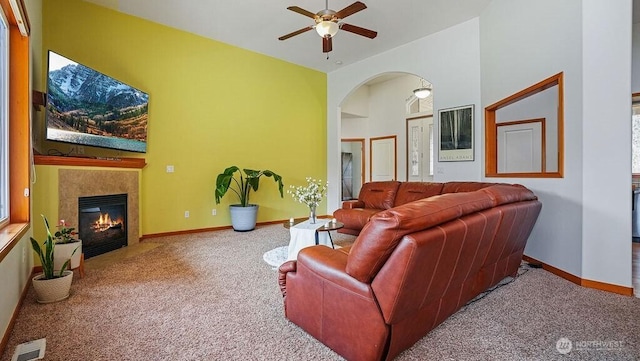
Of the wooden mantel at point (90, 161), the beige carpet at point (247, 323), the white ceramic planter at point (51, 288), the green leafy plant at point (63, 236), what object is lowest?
the beige carpet at point (247, 323)

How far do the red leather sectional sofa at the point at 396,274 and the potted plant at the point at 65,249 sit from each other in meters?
2.29

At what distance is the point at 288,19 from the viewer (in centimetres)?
455

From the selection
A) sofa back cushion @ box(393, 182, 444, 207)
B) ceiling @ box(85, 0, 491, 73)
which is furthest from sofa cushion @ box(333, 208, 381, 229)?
ceiling @ box(85, 0, 491, 73)

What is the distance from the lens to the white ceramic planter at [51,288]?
2334 mm

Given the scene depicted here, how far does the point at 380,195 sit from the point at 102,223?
13.0ft

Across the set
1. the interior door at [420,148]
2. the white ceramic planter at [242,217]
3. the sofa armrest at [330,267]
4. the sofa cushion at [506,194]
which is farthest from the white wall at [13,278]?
the interior door at [420,148]

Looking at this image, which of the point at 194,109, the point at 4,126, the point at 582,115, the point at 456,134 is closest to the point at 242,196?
the point at 194,109

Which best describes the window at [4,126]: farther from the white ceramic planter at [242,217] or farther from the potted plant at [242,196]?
the white ceramic planter at [242,217]

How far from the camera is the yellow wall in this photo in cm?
415

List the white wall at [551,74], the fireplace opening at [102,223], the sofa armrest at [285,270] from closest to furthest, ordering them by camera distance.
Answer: the sofa armrest at [285,270], the white wall at [551,74], the fireplace opening at [102,223]

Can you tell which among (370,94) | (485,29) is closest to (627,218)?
(485,29)

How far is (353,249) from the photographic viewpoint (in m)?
1.52

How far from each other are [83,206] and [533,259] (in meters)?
5.30

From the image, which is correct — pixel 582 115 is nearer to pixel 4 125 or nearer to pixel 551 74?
pixel 551 74
